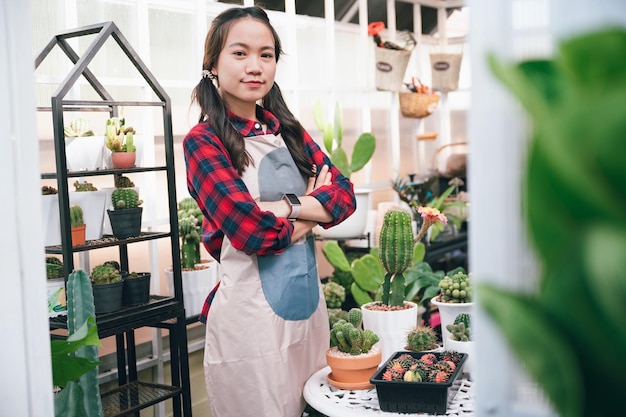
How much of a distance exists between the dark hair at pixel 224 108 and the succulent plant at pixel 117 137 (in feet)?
2.00

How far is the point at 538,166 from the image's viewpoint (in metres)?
0.67

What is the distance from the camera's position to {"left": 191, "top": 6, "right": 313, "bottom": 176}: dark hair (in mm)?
2473

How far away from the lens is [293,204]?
2471mm

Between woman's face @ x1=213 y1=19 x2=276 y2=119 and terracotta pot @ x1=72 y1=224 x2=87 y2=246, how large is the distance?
0.84m

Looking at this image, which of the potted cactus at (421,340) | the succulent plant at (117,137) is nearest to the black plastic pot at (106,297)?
the succulent plant at (117,137)

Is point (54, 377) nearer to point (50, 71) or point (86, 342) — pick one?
point (86, 342)

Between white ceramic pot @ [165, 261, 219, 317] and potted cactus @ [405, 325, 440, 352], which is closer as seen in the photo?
potted cactus @ [405, 325, 440, 352]

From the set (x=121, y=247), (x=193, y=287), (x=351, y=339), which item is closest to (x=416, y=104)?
(x=193, y=287)

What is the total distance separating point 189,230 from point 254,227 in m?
1.71

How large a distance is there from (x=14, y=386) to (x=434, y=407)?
991 mm

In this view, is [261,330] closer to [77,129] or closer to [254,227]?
[254,227]

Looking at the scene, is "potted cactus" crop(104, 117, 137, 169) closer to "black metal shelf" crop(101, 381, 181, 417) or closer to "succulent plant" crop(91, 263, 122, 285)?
"succulent plant" crop(91, 263, 122, 285)

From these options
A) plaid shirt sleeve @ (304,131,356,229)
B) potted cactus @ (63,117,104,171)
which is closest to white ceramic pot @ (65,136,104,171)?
potted cactus @ (63,117,104,171)

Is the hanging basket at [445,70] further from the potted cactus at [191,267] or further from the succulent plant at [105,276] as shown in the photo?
the succulent plant at [105,276]
